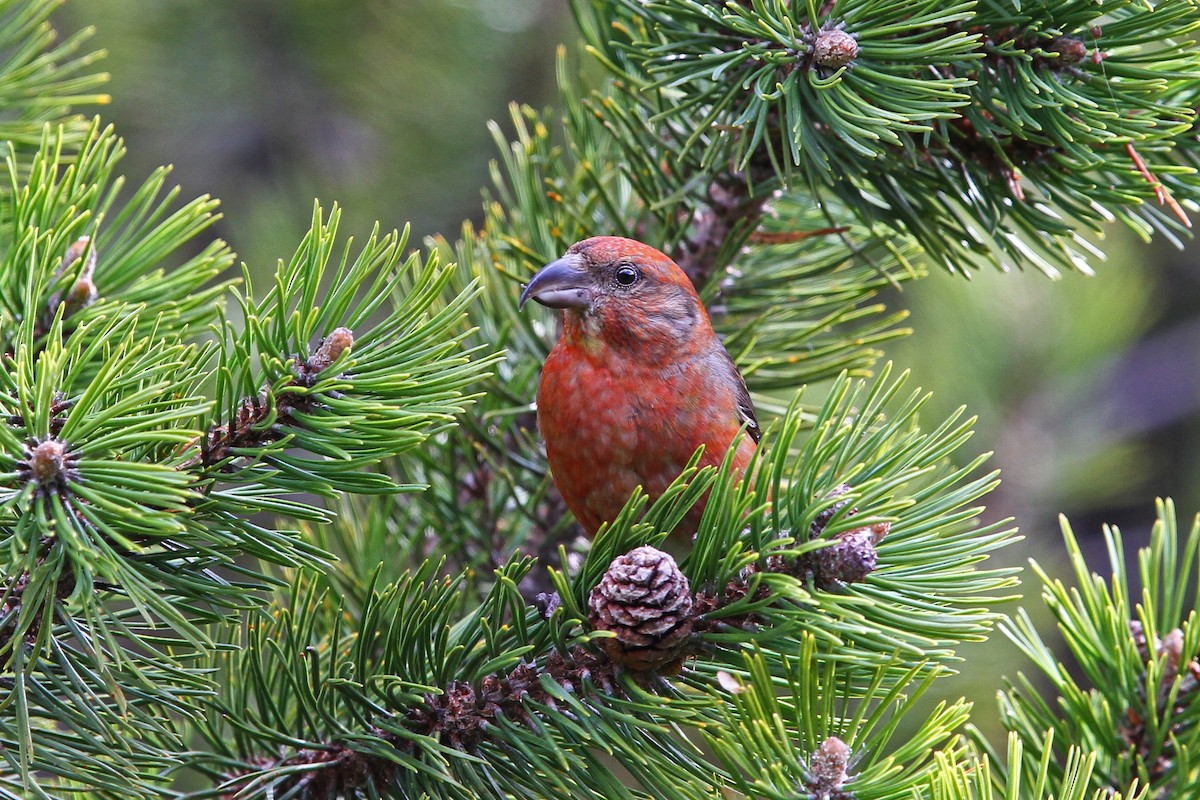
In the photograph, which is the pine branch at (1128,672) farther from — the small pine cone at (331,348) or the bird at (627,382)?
the small pine cone at (331,348)

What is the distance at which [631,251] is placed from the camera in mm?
2742

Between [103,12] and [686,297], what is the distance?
11.5 ft

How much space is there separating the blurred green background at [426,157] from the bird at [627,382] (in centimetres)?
215

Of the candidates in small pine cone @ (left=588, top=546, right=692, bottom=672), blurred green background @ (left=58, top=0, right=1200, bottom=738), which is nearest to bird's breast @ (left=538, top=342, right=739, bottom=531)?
small pine cone @ (left=588, top=546, right=692, bottom=672)

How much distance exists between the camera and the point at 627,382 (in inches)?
110

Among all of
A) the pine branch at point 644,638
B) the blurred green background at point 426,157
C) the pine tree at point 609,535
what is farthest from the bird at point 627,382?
the blurred green background at point 426,157

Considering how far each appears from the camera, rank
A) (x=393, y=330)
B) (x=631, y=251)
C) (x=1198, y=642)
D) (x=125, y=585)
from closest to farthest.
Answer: (x=125, y=585) < (x=393, y=330) < (x=1198, y=642) < (x=631, y=251)

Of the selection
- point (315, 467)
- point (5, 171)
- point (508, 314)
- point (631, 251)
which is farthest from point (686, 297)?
point (5, 171)

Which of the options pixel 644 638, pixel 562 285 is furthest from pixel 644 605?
pixel 562 285

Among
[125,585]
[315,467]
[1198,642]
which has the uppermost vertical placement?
[315,467]

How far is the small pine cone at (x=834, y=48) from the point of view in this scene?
6.44 feet

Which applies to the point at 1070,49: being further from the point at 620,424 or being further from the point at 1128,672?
the point at 620,424

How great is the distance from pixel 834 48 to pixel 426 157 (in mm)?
3548

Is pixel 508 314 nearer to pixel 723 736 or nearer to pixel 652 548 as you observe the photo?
pixel 652 548
